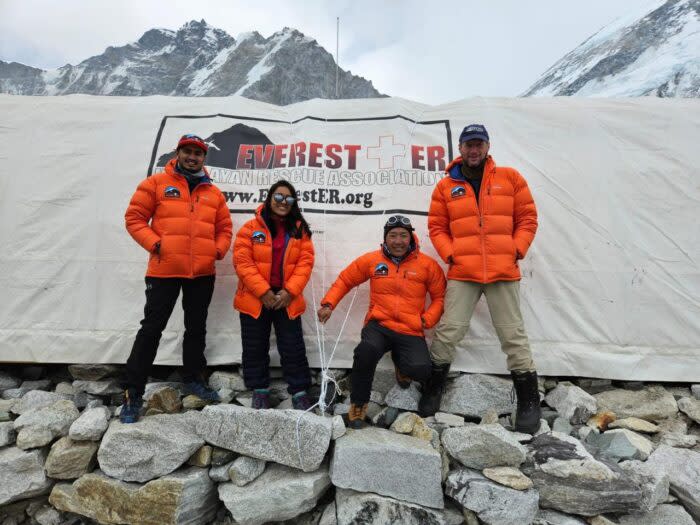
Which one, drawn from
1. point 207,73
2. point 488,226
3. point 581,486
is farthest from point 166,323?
point 207,73

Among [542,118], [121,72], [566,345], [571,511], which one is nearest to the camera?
[571,511]

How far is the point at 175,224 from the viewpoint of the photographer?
9.68ft

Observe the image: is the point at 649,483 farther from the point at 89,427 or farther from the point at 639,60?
the point at 639,60

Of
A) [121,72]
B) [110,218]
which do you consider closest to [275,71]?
[121,72]

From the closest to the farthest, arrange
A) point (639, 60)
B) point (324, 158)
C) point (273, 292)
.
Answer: point (273, 292) → point (324, 158) → point (639, 60)

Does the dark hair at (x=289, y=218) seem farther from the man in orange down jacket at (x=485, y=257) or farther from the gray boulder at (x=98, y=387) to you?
the gray boulder at (x=98, y=387)

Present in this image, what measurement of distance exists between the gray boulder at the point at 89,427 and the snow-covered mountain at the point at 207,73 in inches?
1669

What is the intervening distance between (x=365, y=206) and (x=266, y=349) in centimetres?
175

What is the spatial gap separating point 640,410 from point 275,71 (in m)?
60.4

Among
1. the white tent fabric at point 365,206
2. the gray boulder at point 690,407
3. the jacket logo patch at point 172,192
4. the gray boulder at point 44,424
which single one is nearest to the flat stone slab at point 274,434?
the white tent fabric at point 365,206

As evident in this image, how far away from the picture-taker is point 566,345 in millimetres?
3500

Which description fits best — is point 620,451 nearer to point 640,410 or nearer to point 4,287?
point 640,410

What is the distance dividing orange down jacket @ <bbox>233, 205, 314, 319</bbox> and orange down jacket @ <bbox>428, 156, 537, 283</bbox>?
111cm

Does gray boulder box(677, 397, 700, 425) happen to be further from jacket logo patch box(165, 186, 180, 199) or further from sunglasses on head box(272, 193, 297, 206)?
jacket logo patch box(165, 186, 180, 199)
